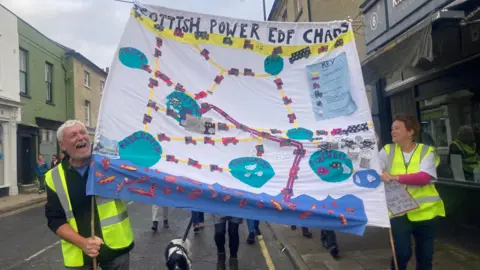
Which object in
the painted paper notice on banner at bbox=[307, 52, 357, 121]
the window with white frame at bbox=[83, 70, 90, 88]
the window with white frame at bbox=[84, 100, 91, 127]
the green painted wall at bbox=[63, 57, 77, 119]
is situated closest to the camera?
the painted paper notice on banner at bbox=[307, 52, 357, 121]

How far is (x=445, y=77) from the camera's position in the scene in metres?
6.26

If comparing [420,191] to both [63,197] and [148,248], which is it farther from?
[148,248]

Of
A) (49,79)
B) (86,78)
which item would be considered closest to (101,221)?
(49,79)

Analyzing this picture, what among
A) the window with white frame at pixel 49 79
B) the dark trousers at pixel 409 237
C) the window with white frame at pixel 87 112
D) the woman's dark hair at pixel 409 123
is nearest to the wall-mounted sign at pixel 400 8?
the woman's dark hair at pixel 409 123

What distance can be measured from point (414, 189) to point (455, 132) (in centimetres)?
324

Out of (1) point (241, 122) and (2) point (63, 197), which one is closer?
(2) point (63, 197)

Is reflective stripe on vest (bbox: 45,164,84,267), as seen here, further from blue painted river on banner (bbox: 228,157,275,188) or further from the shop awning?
the shop awning

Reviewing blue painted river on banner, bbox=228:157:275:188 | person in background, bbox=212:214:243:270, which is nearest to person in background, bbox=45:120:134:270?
blue painted river on banner, bbox=228:157:275:188

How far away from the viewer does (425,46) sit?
4.34 m

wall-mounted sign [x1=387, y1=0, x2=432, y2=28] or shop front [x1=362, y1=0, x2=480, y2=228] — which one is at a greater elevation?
wall-mounted sign [x1=387, y1=0, x2=432, y2=28]

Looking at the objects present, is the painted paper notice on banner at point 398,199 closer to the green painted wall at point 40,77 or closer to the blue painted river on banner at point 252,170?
the blue painted river on banner at point 252,170

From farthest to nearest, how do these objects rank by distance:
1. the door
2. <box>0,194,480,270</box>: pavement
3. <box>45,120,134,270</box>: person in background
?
the door, <box>0,194,480,270</box>: pavement, <box>45,120,134,270</box>: person in background

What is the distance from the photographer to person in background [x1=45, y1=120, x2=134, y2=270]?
8.72ft

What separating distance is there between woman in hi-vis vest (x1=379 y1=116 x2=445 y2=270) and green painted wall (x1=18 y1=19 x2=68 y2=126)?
58.3 feet
